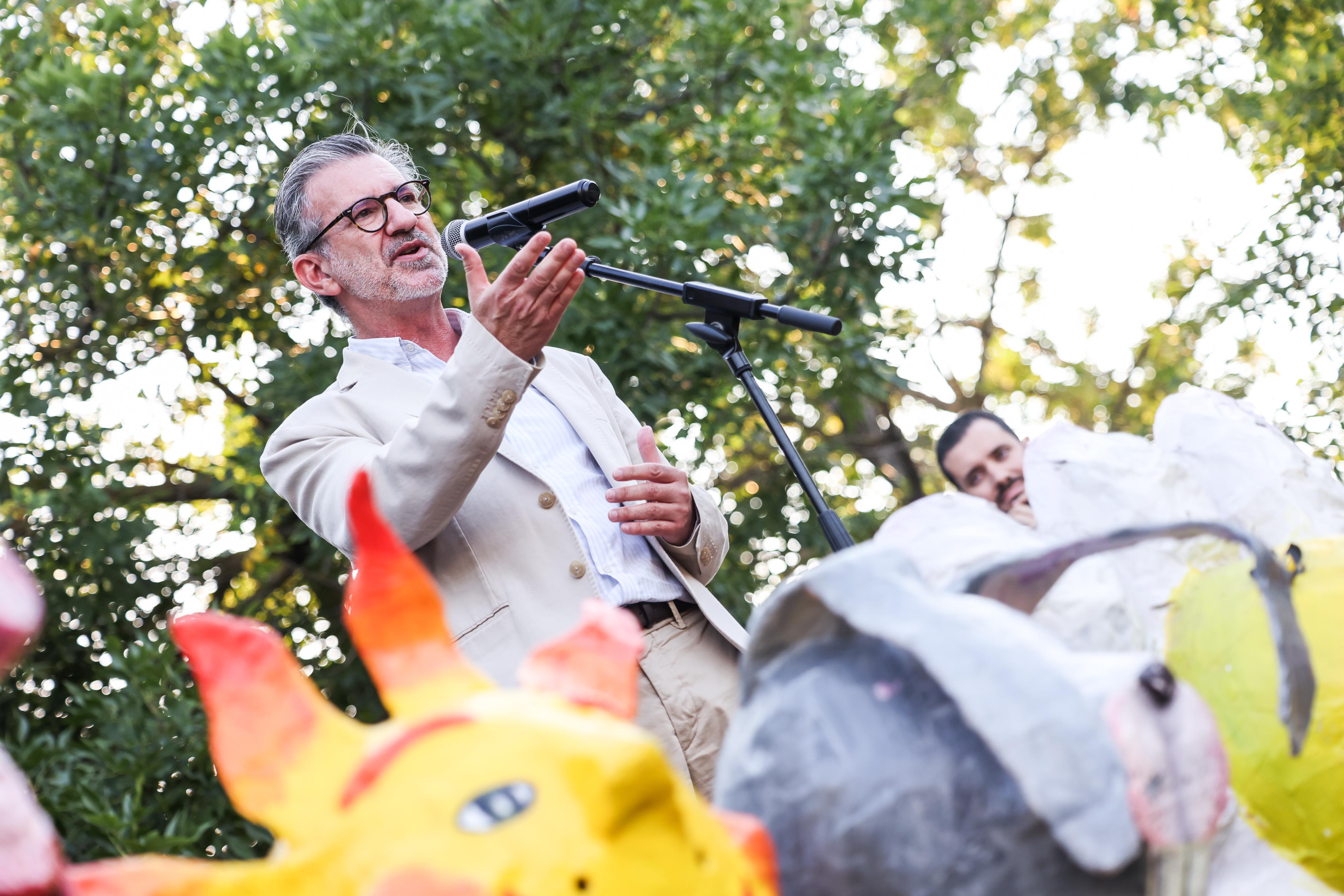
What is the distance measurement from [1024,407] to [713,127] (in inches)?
166

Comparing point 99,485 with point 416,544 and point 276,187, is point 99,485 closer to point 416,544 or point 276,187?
point 276,187

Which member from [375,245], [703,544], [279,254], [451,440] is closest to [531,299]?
[451,440]

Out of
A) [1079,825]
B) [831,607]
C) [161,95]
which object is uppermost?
[161,95]

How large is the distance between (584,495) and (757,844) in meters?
0.98

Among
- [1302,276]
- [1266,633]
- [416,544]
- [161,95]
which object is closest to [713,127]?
[161,95]

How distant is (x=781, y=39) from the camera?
4754mm

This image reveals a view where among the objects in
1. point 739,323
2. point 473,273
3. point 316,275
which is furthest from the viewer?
point 316,275

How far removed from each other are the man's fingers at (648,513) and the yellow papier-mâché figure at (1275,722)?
0.81m

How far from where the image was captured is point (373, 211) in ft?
6.57

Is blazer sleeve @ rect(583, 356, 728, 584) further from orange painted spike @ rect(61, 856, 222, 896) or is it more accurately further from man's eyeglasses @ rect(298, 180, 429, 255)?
orange painted spike @ rect(61, 856, 222, 896)

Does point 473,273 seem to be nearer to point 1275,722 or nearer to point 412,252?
point 412,252

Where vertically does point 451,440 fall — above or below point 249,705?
above

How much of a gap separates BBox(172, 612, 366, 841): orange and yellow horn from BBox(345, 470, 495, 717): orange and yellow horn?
0.14 feet

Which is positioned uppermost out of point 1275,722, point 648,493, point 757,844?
point 648,493
